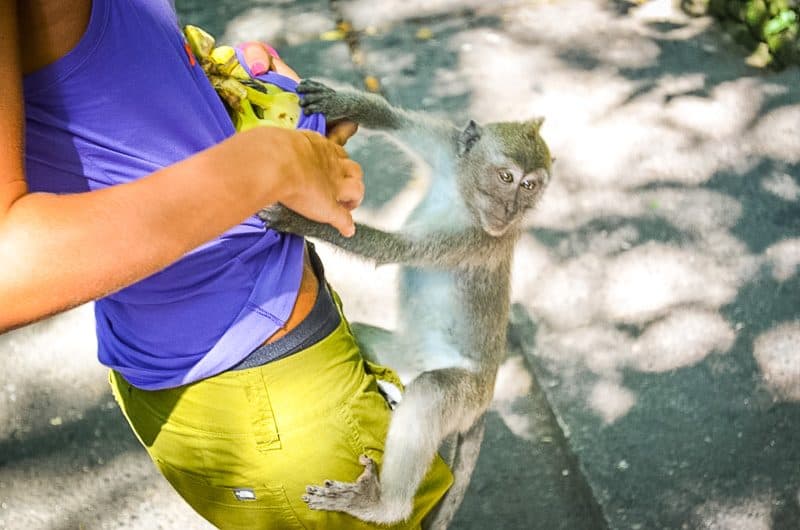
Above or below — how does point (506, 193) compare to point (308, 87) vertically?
below

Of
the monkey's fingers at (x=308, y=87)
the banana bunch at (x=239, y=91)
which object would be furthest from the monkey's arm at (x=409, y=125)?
the banana bunch at (x=239, y=91)

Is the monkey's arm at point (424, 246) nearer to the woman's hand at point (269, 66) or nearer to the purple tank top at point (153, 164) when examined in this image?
the woman's hand at point (269, 66)

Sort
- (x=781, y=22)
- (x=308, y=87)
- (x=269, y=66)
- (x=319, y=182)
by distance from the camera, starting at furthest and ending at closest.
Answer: (x=781, y=22), (x=308, y=87), (x=269, y=66), (x=319, y=182)

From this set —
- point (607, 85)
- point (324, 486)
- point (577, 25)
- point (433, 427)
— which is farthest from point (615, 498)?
point (577, 25)

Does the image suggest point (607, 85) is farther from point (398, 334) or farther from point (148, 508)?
point (148, 508)

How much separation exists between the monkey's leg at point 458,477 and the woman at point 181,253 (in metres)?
0.57

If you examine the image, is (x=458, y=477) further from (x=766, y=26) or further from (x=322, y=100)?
(x=766, y=26)

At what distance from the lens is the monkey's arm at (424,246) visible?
2.29 metres

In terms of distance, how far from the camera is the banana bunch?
167 cm

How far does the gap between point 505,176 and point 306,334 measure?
3.55ft

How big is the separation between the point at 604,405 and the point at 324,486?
1834 mm

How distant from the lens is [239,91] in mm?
1676

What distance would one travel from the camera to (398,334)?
2.72 meters

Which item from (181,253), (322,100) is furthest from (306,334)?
(322,100)
